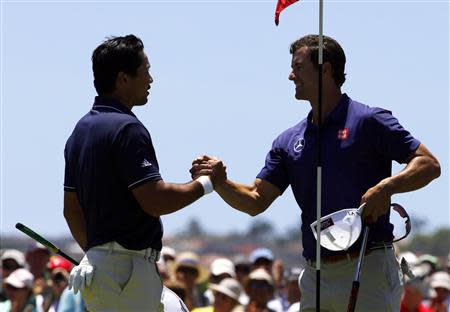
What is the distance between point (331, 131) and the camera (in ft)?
35.7

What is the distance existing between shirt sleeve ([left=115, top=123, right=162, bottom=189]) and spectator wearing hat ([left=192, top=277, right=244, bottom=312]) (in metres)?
6.47

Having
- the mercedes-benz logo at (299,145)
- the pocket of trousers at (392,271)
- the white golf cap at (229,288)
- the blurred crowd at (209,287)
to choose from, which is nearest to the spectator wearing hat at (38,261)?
the blurred crowd at (209,287)

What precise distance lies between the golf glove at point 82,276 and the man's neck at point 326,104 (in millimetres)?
2084

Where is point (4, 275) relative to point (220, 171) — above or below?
below

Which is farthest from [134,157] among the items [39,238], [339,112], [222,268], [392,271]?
[222,268]

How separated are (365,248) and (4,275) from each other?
9734 millimetres

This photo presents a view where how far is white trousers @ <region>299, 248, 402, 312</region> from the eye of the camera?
34.9 ft

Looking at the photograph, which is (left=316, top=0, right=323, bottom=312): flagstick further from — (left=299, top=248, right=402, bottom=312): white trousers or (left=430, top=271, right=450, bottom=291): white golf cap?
(left=430, top=271, right=450, bottom=291): white golf cap

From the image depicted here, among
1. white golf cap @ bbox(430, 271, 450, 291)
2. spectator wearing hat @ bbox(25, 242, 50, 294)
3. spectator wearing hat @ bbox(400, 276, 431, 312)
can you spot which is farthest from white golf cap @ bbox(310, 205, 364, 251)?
spectator wearing hat @ bbox(25, 242, 50, 294)

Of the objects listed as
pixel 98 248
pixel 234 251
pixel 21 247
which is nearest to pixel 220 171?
pixel 98 248

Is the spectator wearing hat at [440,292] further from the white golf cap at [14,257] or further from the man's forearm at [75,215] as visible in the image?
the man's forearm at [75,215]

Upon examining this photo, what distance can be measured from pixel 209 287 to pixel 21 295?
2423mm

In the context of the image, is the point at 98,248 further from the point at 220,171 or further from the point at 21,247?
the point at 21,247

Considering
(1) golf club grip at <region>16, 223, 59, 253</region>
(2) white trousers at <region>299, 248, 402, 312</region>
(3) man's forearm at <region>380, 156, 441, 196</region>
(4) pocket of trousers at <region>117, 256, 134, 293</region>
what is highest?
(3) man's forearm at <region>380, 156, 441, 196</region>
